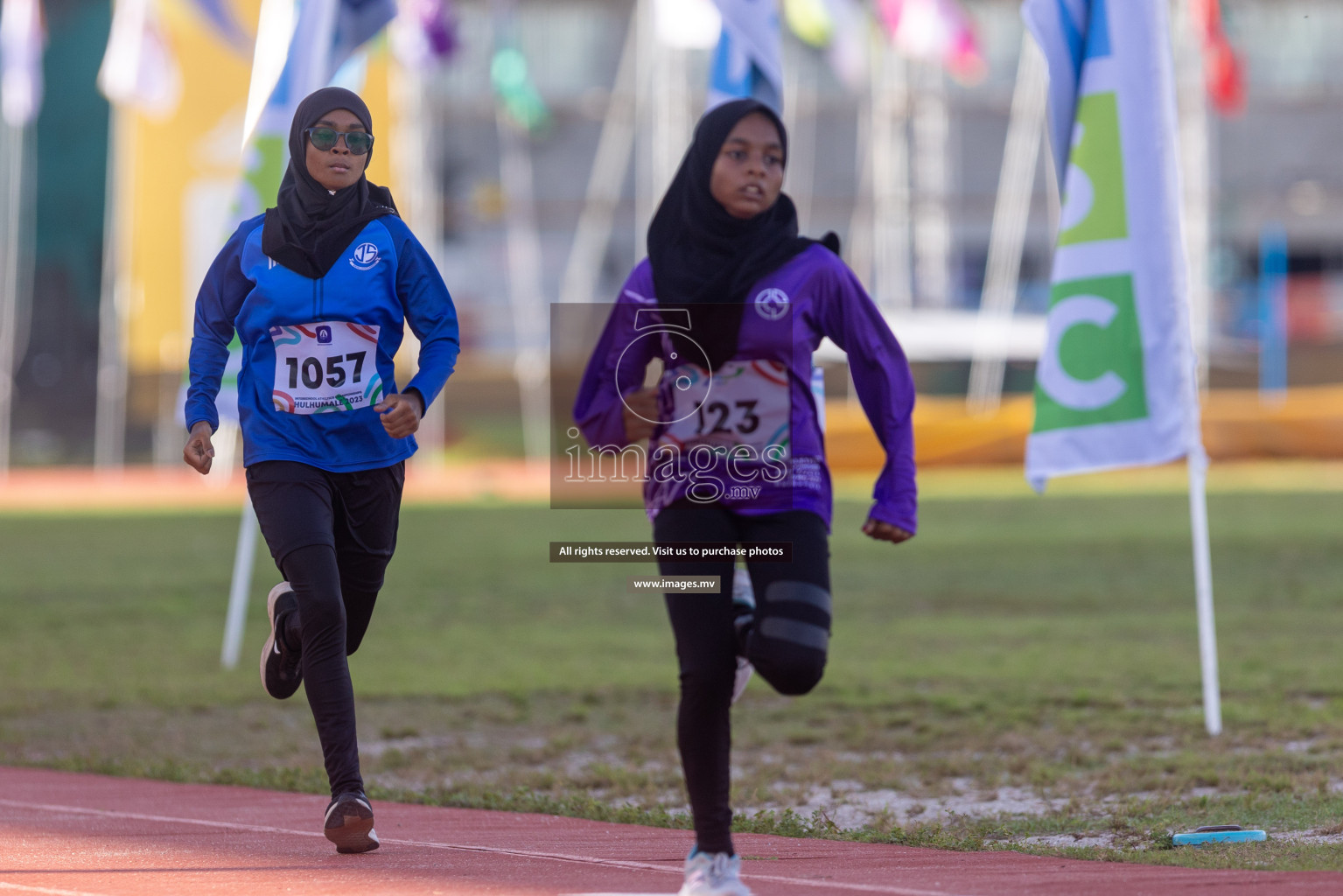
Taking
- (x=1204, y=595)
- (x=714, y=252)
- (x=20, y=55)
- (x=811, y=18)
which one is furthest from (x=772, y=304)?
(x=20, y=55)

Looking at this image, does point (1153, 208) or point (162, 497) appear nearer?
point (1153, 208)

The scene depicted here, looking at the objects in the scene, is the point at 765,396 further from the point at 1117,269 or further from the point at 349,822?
the point at 1117,269

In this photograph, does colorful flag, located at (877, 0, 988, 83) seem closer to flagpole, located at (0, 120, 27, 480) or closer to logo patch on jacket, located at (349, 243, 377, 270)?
flagpole, located at (0, 120, 27, 480)

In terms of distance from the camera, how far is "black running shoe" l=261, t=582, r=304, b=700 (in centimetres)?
555

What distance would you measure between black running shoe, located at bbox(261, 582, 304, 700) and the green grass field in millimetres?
1272

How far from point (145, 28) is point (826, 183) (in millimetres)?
26115

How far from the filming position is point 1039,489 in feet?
27.2

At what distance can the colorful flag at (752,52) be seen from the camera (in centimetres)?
1005

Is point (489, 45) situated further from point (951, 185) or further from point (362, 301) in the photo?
point (362, 301)

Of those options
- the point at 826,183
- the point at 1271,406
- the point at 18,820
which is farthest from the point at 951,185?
the point at 18,820

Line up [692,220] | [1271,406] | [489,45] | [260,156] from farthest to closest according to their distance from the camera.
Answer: [489,45]
[1271,406]
[260,156]
[692,220]

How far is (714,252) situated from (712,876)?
62.3 inches

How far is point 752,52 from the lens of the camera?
1006 centimetres

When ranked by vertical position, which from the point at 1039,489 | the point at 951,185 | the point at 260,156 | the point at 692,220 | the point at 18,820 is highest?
the point at 951,185
